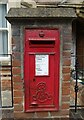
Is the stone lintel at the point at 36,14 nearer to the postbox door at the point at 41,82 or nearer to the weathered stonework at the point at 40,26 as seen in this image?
the weathered stonework at the point at 40,26

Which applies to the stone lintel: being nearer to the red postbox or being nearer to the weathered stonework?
the weathered stonework

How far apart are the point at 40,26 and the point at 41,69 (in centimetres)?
59

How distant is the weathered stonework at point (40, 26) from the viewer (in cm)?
358

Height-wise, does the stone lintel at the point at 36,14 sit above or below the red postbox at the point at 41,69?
above

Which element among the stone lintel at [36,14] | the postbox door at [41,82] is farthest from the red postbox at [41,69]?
the stone lintel at [36,14]

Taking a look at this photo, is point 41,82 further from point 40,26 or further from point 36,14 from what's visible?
point 36,14

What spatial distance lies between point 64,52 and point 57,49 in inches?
4.7

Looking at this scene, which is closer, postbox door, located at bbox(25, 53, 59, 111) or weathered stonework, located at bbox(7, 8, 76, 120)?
weathered stonework, located at bbox(7, 8, 76, 120)

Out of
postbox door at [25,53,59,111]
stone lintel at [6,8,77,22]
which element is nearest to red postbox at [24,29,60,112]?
postbox door at [25,53,59,111]

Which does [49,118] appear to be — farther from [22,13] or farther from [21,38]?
[22,13]

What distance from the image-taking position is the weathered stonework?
3578 millimetres

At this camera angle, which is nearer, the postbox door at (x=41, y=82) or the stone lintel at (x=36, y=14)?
the stone lintel at (x=36, y=14)

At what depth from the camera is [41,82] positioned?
3.74m

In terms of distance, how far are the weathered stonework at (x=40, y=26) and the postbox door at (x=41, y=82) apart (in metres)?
0.09
